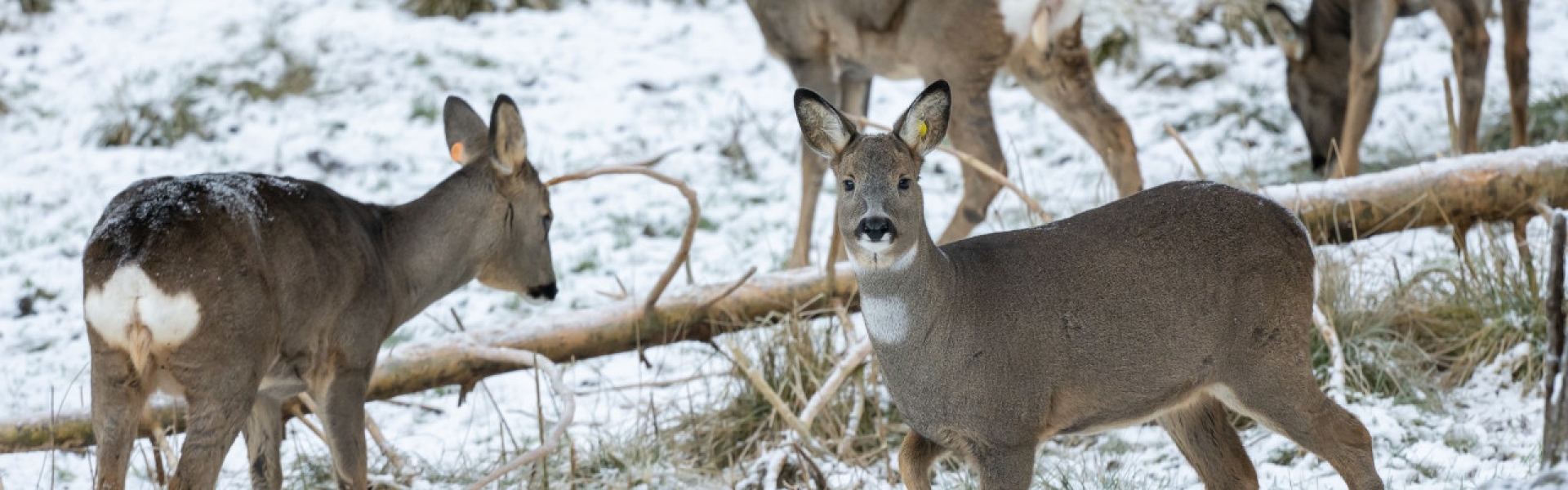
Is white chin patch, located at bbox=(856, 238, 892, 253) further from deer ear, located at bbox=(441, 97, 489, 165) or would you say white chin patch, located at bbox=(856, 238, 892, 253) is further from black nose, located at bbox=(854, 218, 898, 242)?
deer ear, located at bbox=(441, 97, 489, 165)

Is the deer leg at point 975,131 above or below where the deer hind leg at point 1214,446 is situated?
above

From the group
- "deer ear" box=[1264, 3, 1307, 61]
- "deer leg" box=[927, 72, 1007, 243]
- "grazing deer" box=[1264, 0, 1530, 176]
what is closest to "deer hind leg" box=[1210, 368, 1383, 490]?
"grazing deer" box=[1264, 0, 1530, 176]

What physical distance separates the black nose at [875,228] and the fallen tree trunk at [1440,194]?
2861 mm

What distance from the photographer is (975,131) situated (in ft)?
23.0

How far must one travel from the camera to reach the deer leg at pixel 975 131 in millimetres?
6984

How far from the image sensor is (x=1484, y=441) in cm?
498

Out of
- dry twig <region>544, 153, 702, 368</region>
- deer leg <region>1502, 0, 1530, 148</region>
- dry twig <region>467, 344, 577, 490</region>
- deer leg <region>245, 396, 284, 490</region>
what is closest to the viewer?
dry twig <region>467, 344, 577, 490</region>

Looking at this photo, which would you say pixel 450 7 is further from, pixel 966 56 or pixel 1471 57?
pixel 1471 57

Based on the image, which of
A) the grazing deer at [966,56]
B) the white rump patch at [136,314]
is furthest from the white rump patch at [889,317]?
the grazing deer at [966,56]

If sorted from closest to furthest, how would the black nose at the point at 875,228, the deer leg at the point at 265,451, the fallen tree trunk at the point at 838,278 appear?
the black nose at the point at 875,228, the deer leg at the point at 265,451, the fallen tree trunk at the point at 838,278

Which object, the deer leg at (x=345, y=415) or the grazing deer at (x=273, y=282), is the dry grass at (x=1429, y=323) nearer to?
the grazing deer at (x=273, y=282)

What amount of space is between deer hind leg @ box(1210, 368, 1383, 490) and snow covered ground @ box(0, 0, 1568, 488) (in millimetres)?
1422

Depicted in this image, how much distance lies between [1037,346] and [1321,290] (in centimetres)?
238

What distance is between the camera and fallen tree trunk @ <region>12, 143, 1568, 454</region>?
5710 mm
